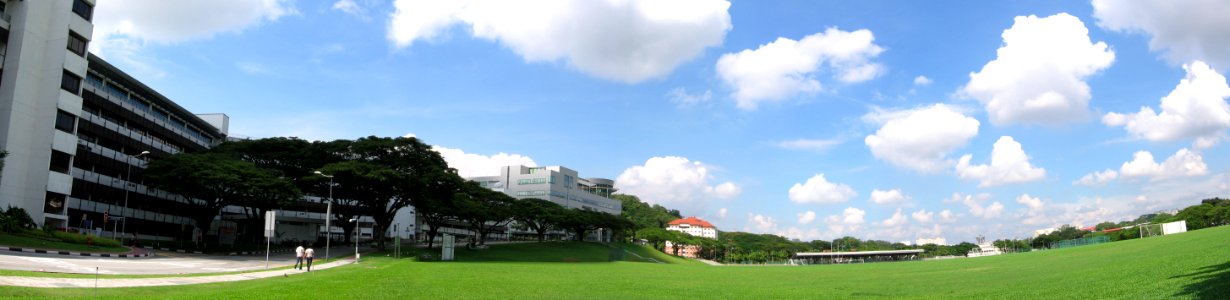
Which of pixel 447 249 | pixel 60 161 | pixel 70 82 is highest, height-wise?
pixel 70 82

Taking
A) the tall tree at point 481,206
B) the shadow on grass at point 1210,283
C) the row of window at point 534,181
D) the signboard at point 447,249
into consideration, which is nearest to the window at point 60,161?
the signboard at point 447,249

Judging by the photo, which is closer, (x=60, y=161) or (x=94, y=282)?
(x=94, y=282)

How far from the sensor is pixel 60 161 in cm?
5534

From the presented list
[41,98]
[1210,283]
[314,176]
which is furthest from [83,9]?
[1210,283]

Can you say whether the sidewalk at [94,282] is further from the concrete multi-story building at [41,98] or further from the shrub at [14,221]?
the concrete multi-story building at [41,98]

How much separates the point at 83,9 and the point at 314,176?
2112 centimetres

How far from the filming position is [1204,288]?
16.5 metres

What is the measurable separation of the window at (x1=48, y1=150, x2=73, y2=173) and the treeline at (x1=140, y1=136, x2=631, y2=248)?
506 centimetres

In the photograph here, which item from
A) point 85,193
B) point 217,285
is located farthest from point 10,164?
point 217,285

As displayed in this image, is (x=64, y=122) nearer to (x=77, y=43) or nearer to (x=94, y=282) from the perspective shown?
(x=77, y=43)

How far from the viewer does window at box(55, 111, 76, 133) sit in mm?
54156

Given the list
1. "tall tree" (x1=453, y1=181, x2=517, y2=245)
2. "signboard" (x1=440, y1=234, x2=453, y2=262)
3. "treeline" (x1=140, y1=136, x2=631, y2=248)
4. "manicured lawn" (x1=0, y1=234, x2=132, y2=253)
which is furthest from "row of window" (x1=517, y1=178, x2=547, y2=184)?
"manicured lawn" (x1=0, y1=234, x2=132, y2=253)

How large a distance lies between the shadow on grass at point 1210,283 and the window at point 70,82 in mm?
65704

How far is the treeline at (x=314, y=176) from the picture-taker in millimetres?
56969
